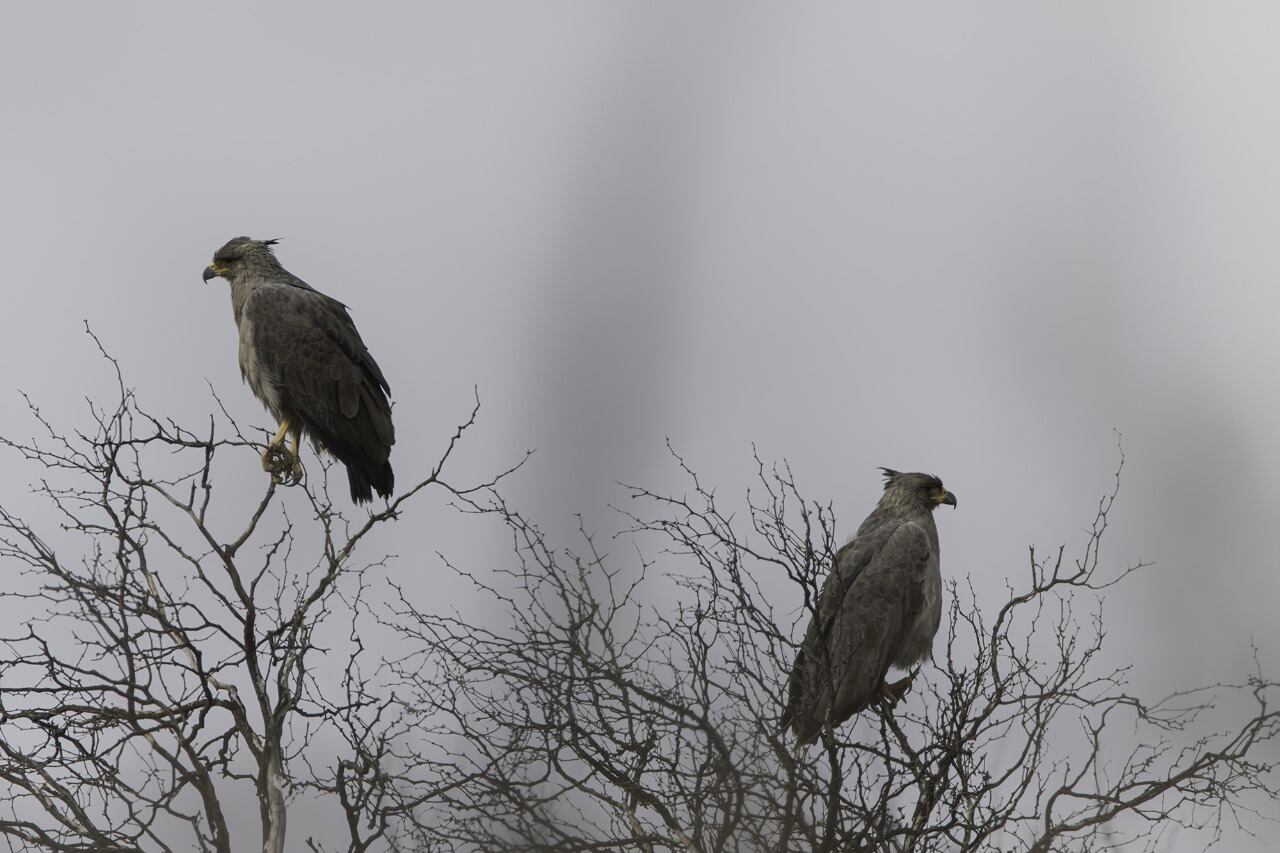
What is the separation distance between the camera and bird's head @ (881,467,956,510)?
8.08 m

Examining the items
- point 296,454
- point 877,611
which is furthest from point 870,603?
point 296,454

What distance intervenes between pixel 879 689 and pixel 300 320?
475 centimetres

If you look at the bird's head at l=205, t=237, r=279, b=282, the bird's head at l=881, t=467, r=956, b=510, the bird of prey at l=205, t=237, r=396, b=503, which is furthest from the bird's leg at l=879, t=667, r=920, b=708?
the bird's head at l=205, t=237, r=279, b=282

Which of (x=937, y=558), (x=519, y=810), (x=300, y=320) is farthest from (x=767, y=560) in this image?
(x=300, y=320)

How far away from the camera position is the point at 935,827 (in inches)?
213

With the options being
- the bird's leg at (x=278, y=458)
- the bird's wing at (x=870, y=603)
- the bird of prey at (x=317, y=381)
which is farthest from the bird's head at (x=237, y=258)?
the bird's wing at (x=870, y=603)

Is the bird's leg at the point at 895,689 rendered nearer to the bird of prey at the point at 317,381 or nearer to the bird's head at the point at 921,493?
the bird's head at the point at 921,493

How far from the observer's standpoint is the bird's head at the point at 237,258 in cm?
946

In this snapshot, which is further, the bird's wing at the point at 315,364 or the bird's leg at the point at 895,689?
the bird's wing at the point at 315,364

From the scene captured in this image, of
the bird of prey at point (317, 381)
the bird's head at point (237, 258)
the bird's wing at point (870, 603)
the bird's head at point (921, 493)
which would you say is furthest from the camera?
the bird's head at point (237, 258)

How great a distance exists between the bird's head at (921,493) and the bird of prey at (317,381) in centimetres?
355

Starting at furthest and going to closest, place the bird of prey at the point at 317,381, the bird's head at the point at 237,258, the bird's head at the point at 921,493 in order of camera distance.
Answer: the bird's head at the point at 237,258
the bird of prey at the point at 317,381
the bird's head at the point at 921,493

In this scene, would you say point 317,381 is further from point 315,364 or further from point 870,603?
point 870,603

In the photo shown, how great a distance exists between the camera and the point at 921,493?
8.10m
